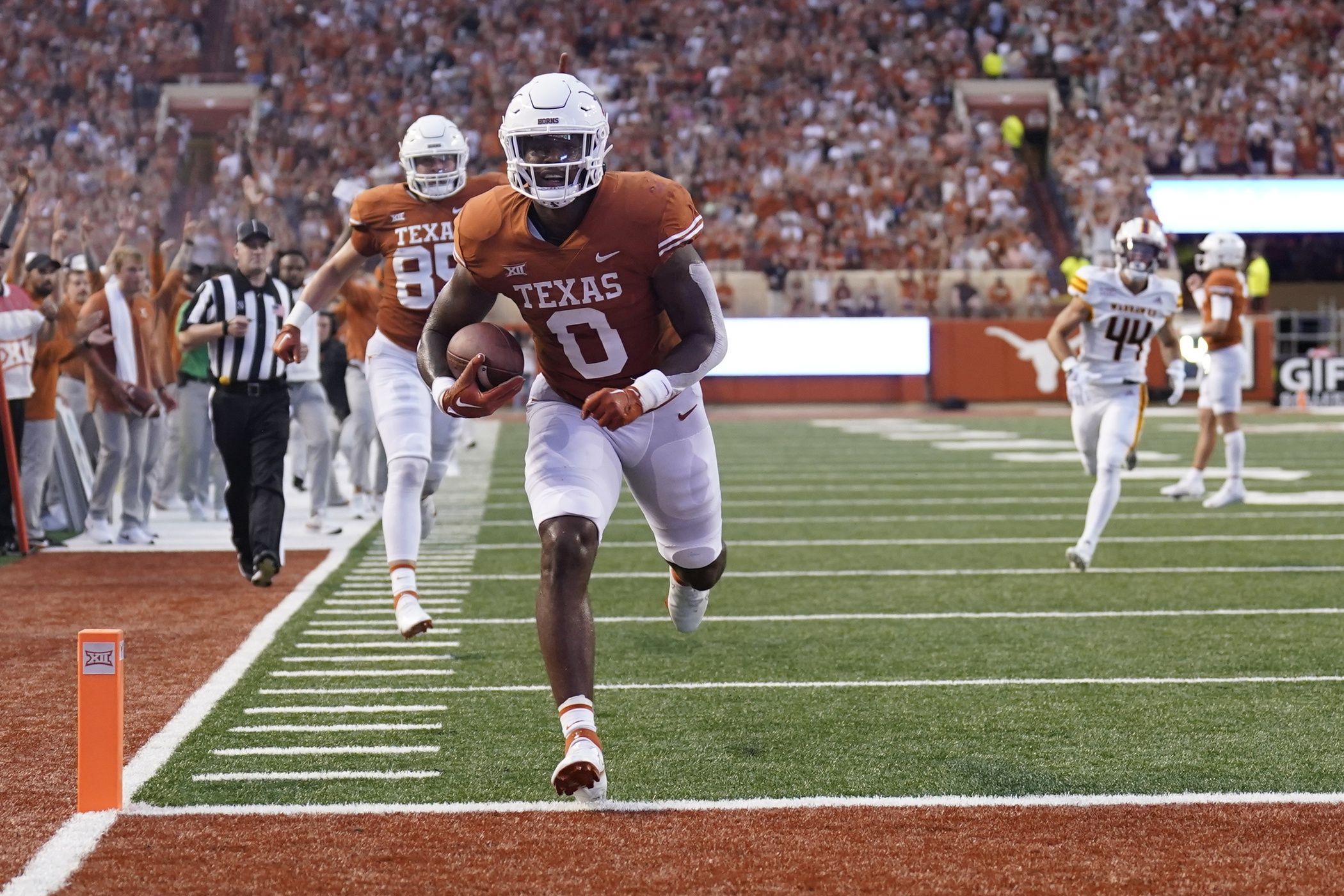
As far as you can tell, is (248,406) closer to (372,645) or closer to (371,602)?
(371,602)

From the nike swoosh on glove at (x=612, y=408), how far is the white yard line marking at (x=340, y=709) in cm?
135

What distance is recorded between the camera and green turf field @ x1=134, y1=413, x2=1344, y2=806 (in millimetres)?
4027

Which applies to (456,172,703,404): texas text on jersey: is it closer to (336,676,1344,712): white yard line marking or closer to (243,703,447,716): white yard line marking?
(243,703,447,716): white yard line marking

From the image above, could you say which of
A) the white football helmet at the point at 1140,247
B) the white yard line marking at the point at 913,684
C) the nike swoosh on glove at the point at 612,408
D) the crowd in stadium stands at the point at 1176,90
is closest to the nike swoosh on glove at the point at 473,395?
the nike swoosh on glove at the point at 612,408

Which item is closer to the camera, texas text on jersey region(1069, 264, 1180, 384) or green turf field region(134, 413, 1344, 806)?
green turf field region(134, 413, 1344, 806)

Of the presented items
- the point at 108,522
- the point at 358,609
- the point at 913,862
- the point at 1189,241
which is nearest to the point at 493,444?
the point at 108,522

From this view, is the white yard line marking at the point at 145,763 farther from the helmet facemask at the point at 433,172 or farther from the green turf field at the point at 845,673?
the helmet facemask at the point at 433,172

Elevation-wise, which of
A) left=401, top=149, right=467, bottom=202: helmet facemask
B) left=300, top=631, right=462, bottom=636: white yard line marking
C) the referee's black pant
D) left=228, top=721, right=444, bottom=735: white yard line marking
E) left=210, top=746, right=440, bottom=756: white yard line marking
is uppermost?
left=401, top=149, right=467, bottom=202: helmet facemask

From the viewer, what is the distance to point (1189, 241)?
25.9 metres

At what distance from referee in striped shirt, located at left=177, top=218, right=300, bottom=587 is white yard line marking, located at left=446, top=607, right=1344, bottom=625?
1.11 meters

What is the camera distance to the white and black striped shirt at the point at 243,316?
277 inches

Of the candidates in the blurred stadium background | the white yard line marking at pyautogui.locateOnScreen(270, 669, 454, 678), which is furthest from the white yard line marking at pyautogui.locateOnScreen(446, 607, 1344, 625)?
the blurred stadium background

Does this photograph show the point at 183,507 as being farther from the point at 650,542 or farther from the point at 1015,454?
the point at 1015,454

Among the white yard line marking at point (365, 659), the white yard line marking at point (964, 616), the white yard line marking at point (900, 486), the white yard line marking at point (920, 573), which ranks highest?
the white yard line marking at point (365, 659)
